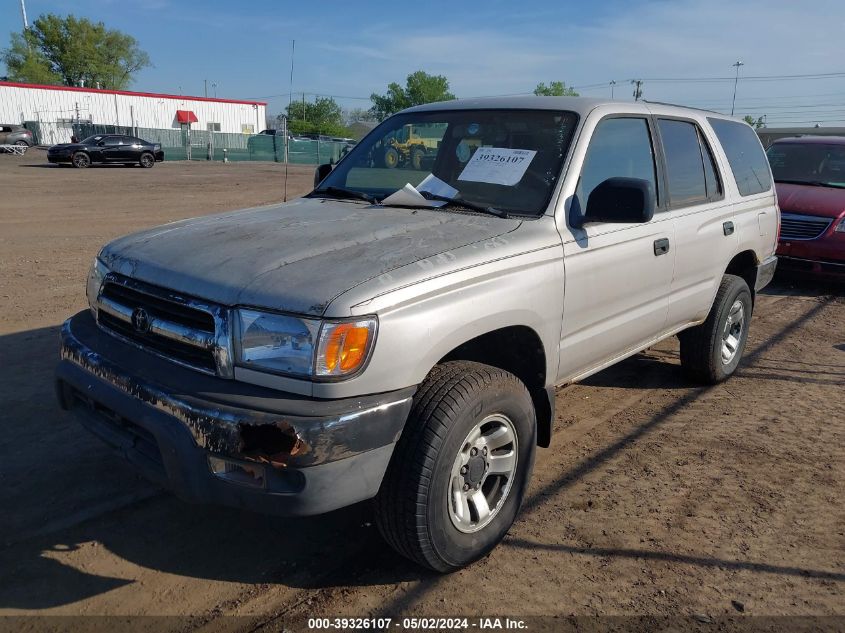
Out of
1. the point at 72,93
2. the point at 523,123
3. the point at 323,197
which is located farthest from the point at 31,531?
the point at 72,93

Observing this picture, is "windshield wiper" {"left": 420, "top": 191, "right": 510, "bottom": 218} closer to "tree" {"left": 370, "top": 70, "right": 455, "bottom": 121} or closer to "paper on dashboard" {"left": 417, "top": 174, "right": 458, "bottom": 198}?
"paper on dashboard" {"left": 417, "top": 174, "right": 458, "bottom": 198}

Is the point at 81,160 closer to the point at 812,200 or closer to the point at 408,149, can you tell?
the point at 812,200

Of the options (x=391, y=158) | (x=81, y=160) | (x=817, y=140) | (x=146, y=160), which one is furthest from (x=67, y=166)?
(x=391, y=158)

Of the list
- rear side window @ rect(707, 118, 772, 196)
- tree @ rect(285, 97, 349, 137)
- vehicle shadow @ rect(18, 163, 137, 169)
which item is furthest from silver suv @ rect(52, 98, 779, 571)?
tree @ rect(285, 97, 349, 137)

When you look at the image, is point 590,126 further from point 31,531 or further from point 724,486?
point 31,531

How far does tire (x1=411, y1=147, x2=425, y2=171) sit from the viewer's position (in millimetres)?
4023

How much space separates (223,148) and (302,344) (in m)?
46.7

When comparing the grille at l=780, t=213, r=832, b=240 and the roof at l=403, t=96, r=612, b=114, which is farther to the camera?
the grille at l=780, t=213, r=832, b=240

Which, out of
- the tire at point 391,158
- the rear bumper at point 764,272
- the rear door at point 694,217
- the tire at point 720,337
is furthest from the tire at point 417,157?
the rear bumper at point 764,272

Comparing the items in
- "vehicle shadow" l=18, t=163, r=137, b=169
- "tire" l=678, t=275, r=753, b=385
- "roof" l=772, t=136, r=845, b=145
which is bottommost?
"vehicle shadow" l=18, t=163, r=137, b=169

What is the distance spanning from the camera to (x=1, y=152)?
37.4 m

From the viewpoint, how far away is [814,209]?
28.2 ft

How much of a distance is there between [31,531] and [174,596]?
0.89 meters

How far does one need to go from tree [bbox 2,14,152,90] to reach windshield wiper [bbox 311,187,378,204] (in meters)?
89.1
